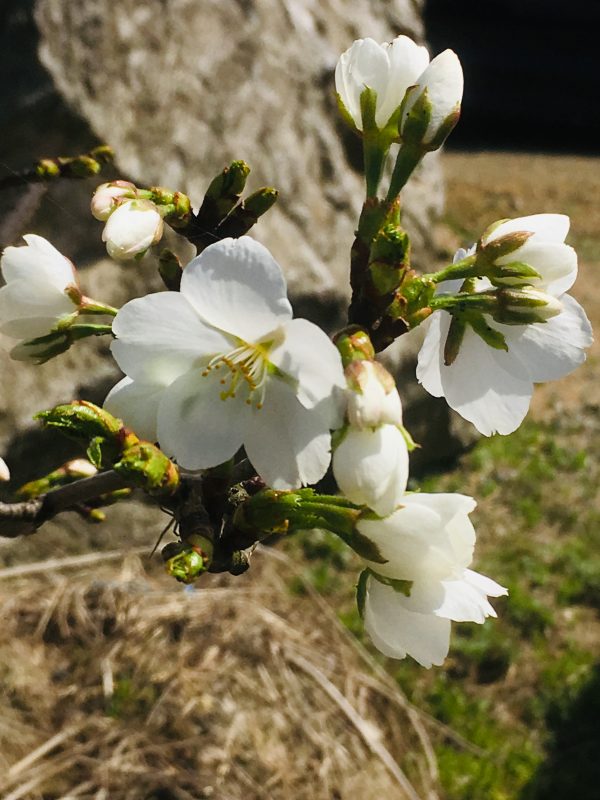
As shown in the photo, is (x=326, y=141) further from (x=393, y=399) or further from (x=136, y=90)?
(x=393, y=399)

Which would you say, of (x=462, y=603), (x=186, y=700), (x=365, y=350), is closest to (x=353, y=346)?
(x=365, y=350)

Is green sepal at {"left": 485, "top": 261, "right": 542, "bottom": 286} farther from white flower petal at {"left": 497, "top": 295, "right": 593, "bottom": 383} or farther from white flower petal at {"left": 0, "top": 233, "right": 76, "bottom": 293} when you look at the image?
white flower petal at {"left": 0, "top": 233, "right": 76, "bottom": 293}

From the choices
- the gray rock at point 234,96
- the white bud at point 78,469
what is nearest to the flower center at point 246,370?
the white bud at point 78,469

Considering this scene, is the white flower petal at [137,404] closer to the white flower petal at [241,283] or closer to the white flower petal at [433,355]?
the white flower petal at [241,283]

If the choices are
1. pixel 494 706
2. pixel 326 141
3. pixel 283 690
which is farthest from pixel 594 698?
pixel 326 141

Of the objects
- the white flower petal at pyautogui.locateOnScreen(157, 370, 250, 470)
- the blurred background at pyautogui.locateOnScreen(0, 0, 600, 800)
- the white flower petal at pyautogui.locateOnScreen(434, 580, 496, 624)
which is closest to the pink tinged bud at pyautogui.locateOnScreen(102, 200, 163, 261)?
the white flower petal at pyautogui.locateOnScreen(157, 370, 250, 470)

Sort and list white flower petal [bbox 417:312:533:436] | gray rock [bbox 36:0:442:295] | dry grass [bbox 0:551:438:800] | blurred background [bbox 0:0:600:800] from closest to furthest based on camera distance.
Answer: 1. white flower petal [bbox 417:312:533:436]
2. dry grass [bbox 0:551:438:800]
3. blurred background [bbox 0:0:600:800]
4. gray rock [bbox 36:0:442:295]
